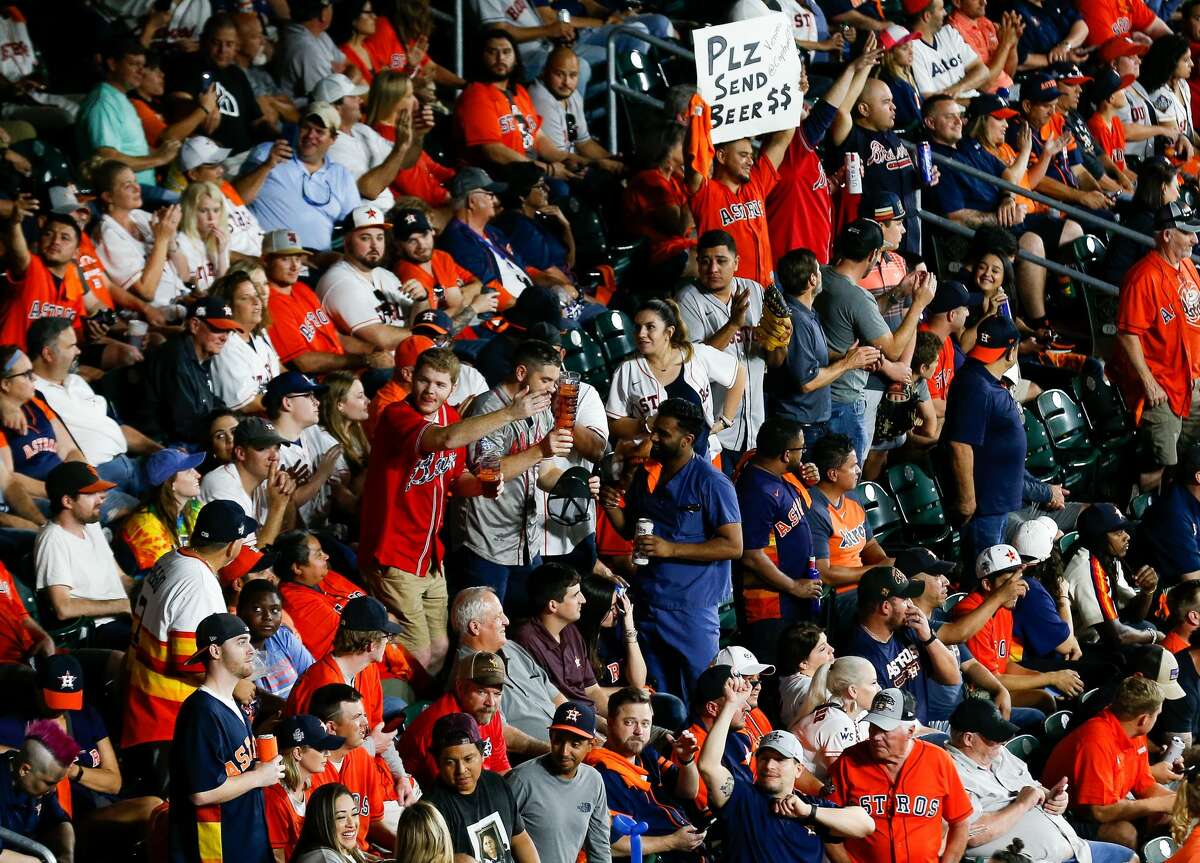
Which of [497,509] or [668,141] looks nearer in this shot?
[497,509]

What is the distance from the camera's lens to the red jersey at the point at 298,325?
10102 mm

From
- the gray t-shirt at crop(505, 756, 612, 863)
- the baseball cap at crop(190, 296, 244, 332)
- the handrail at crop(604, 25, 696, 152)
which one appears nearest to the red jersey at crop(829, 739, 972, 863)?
the gray t-shirt at crop(505, 756, 612, 863)

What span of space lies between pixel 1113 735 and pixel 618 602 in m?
2.61

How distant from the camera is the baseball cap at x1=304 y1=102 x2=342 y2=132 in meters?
11.3

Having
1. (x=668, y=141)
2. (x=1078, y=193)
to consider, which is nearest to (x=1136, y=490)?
(x=1078, y=193)

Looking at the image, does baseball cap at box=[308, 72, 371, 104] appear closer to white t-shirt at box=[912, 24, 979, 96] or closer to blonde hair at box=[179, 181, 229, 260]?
blonde hair at box=[179, 181, 229, 260]

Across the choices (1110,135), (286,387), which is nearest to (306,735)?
(286,387)

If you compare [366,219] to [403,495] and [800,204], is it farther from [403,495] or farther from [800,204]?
[800,204]

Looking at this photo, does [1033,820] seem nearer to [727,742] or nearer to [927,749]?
[927,749]

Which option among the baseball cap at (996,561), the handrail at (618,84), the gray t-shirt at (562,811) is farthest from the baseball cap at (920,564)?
the handrail at (618,84)

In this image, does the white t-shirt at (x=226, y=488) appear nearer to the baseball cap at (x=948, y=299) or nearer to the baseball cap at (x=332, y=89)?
the baseball cap at (x=332, y=89)

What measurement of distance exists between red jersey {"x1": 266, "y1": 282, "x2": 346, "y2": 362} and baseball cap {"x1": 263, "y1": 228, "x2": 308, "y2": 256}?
182 mm

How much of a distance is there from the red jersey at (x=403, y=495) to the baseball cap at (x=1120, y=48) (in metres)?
9.26

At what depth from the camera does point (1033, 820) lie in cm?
894
